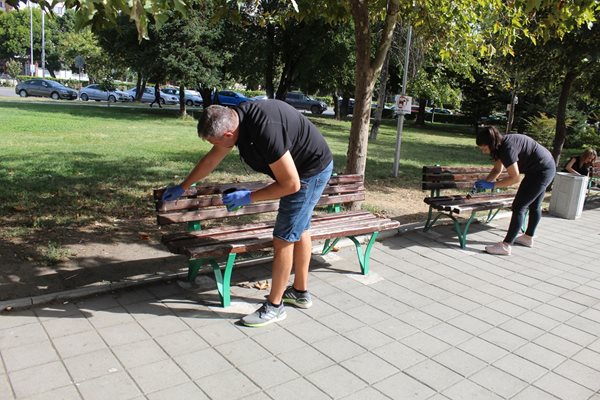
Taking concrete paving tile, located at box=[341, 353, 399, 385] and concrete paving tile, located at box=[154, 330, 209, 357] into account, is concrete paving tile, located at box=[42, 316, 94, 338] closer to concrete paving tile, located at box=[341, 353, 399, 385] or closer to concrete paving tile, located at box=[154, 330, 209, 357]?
concrete paving tile, located at box=[154, 330, 209, 357]

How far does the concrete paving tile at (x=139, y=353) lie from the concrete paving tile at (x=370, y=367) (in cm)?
113

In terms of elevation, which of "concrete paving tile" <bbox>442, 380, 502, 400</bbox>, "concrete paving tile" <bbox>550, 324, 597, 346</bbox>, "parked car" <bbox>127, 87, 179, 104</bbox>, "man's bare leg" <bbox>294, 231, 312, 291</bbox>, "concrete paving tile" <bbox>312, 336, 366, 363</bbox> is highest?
"parked car" <bbox>127, 87, 179, 104</bbox>

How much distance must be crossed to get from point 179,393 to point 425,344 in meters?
1.67

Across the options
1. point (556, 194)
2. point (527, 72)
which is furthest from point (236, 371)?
point (527, 72)

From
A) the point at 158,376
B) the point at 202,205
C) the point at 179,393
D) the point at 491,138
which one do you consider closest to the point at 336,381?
the point at 179,393

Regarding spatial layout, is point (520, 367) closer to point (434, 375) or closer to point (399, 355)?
point (434, 375)

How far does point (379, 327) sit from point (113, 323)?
6.05 feet

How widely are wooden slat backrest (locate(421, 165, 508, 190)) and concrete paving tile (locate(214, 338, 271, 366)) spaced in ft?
12.1

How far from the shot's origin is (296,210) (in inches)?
137

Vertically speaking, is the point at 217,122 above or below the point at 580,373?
above

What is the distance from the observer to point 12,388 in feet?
8.75

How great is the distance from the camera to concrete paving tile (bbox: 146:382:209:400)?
2680mm

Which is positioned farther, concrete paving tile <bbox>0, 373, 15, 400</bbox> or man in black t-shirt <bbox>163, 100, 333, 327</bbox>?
man in black t-shirt <bbox>163, 100, 333, 327</bbox>

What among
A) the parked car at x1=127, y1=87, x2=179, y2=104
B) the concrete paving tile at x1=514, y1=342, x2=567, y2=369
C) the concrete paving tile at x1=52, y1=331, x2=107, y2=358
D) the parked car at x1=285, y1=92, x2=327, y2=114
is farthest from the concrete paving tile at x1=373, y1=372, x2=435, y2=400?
the parked car at x1=285, y1=92, x2=327, y2=114
